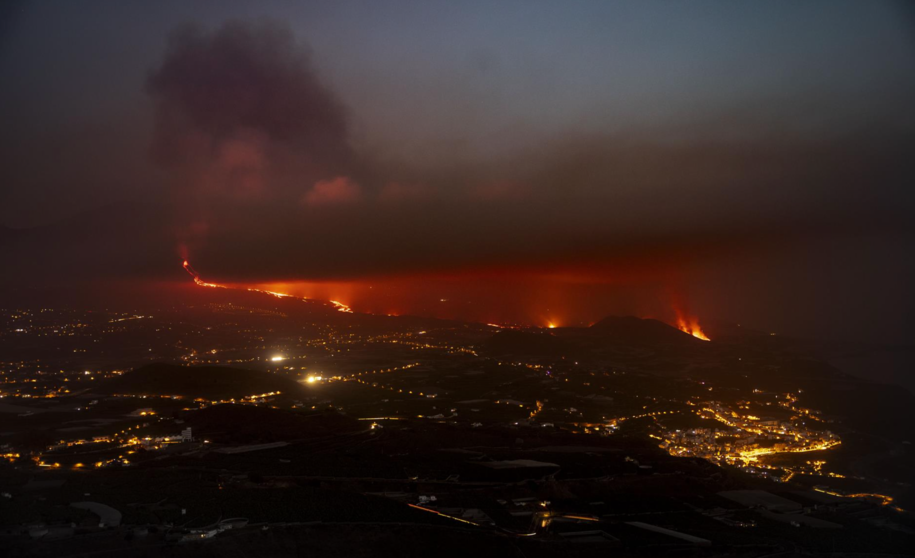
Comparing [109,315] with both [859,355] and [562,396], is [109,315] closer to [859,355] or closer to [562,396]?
[562,396]

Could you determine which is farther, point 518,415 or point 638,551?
point 518,415

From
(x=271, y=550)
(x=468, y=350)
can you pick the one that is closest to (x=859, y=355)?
(x=468, y=350)

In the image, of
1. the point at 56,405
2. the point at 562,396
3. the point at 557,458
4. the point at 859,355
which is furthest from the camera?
the point at 859,355

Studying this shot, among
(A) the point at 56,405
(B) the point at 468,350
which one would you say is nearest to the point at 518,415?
(A) the point at 56,405

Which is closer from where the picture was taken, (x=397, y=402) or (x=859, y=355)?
(x=397, y=402)

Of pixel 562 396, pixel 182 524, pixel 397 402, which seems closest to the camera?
pixel 182 524

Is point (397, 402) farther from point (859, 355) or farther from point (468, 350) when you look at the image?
point (859, 355)

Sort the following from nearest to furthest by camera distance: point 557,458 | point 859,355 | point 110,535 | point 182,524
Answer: point 110,535 → point 182,524 → point 557,458 → point 859,355

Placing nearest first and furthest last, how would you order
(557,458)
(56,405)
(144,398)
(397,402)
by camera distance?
(557,458)
(56,405)
(144,398)
(397,402)
